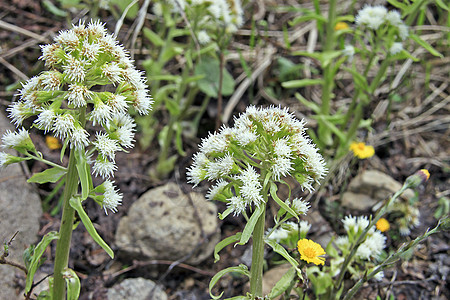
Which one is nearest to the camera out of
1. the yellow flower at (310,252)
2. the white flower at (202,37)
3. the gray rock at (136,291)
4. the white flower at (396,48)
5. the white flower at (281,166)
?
the white flower at (281,166)

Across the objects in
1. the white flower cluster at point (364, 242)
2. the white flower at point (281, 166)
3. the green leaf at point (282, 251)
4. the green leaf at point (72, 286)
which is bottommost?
the white flower cluster at point (364, 242)

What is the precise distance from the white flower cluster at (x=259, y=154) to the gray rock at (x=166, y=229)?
4.01 ft

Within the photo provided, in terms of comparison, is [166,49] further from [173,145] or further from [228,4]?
[173,145]

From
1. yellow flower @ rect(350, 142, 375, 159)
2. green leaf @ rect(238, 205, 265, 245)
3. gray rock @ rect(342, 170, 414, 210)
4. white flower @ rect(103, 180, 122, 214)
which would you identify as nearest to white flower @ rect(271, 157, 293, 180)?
green leaf @ rect(238, 205, 265, 245)

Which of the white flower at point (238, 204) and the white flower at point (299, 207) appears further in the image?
the white flower at point (299, 207)

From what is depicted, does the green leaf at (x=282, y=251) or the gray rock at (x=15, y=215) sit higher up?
the green leaf at (x=282, y=251)

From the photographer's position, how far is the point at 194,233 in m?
3.04

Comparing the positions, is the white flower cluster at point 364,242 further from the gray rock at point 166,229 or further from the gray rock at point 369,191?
the gray rock at point 166,229

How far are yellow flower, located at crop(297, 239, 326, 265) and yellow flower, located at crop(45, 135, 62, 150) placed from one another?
2251mm

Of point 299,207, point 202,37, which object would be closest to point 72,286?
point 299,207

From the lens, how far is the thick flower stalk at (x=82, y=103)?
169cm

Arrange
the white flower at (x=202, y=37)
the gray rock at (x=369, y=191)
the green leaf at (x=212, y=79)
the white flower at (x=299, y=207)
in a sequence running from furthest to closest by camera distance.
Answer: the green leaf at (x=212, y=79) < the white flower at (x=202, y=37) < the gray rock at (x=369, y=191) < the white flower at (x=299, y=207)

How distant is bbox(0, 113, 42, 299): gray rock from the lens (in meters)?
2.46

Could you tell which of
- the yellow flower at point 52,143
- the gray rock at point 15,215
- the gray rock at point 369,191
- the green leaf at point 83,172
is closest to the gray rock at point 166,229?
the gray rock at point 15,215
